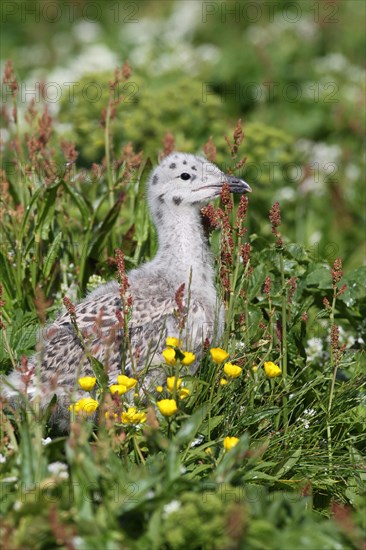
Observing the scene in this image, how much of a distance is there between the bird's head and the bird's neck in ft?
0.25

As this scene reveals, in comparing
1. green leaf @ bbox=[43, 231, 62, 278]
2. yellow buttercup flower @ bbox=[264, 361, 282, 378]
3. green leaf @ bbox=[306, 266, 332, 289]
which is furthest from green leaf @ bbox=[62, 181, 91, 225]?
yellow buttercup flower @ bbox=[264, 361, 282, 378]

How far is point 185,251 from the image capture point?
5203mm

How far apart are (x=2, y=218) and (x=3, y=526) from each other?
8.75ft

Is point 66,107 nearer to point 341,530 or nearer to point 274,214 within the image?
point 274,214

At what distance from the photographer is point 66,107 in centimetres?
851

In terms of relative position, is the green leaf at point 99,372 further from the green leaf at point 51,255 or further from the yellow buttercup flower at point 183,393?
the green leaf at point 51,255

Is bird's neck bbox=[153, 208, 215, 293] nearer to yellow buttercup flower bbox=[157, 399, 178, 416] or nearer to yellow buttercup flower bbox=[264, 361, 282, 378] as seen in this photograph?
yellow buttercup flower bbox=[264, 361, 282, 378]

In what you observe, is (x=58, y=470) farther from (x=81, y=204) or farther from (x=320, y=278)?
(x=81, y=204)

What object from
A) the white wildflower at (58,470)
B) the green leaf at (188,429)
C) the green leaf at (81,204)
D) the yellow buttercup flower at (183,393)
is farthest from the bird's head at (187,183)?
the white wildflower at (58,470)

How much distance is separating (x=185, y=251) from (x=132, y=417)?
4.41 ft

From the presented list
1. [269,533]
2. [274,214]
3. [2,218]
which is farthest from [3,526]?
[2,218]

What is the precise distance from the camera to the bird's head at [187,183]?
5309 millimetres

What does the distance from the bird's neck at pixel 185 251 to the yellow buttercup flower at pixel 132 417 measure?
3.58 ft

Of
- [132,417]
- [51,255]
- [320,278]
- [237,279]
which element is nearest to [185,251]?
[237,279]
